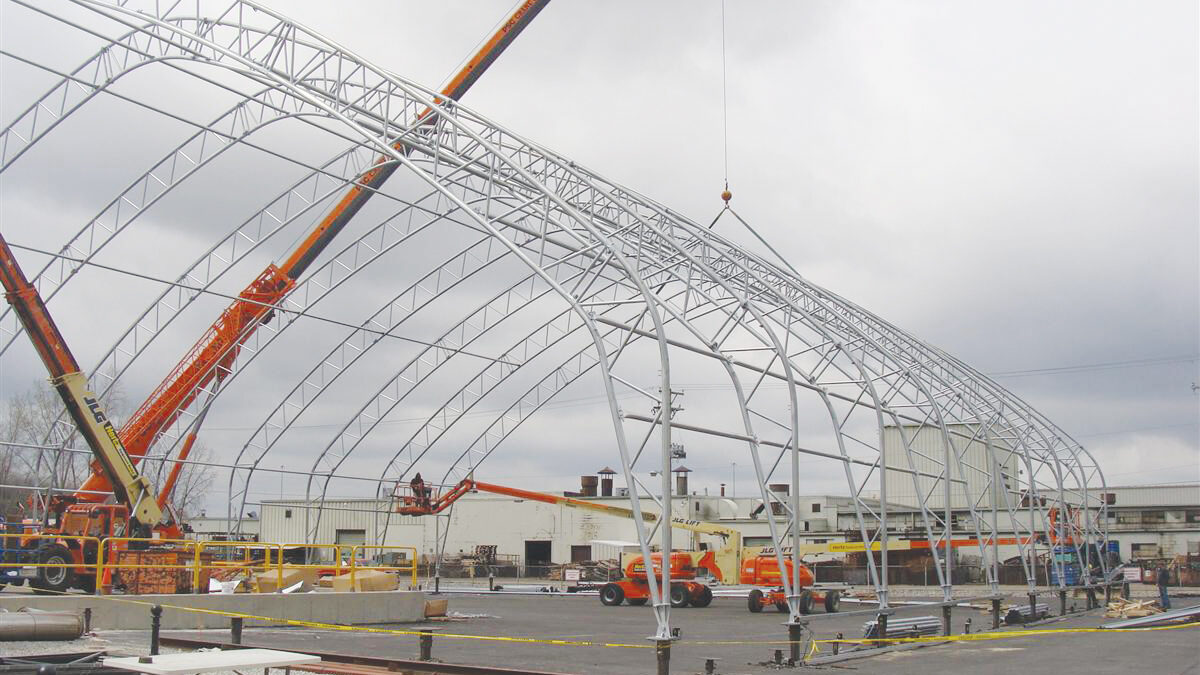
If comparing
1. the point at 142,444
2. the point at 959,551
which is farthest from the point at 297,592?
the point at 959,551

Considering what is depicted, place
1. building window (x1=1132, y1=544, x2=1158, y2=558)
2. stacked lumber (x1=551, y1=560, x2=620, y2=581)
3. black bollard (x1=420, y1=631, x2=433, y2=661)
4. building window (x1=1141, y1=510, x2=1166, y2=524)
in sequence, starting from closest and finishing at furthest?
black bollard (x1=420, y1=631, x2=433, y2=661) → stacked lumber (x1=551, y1=560, x2=620, y2=581) → building window (x1=1132, y1=544, x2=1158, y2=558) → building window (x1=1141, y1=510, x2=1166, y2=524)

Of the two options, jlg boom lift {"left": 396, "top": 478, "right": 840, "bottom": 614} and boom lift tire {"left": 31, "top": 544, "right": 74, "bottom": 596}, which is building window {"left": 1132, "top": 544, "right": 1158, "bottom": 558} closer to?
jlg boom lift {"left": 396, "top": 478, "right": 840, "bottom": 614}

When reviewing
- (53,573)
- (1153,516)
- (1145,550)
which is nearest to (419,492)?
(53,573)

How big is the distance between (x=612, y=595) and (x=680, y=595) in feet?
8.34

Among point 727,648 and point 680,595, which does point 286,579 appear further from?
point 680,595

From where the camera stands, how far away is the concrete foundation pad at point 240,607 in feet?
70.9

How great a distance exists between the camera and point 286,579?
90.5ft

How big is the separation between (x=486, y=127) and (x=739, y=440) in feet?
27.5

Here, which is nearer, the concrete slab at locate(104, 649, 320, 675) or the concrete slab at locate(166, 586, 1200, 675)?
the concrete slab at locate(104, 649, 320, 675)

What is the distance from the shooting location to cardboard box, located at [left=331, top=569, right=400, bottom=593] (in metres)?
27.5

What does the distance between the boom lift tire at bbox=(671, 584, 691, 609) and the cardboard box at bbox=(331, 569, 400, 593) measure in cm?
1160

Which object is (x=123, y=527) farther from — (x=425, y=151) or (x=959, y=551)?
(x=959, y=551)

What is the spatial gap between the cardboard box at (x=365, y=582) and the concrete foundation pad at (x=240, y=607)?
0.46 metres

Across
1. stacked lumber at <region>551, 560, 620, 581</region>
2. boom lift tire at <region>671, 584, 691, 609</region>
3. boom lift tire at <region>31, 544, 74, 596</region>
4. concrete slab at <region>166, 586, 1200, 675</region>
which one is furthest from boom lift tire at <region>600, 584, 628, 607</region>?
boom lift tire at <region>31, 544, 74, 596</region>
